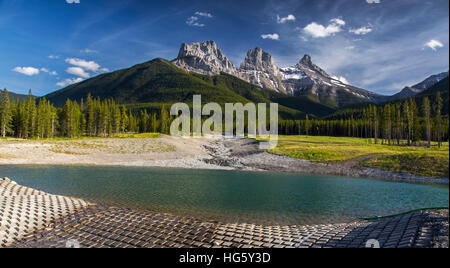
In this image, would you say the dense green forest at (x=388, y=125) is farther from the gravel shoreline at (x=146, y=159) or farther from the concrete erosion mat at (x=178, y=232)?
the concrete erosion mat at (x=178, y=232)

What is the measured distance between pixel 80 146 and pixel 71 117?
36.7 m

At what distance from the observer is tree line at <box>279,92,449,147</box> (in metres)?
61.8

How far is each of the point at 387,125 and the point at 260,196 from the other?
61.0 meters

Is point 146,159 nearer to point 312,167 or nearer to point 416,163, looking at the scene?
point 312,167

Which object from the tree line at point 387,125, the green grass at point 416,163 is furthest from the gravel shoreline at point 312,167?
the tree line at point 387,125

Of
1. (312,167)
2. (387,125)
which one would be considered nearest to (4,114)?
(312,167)

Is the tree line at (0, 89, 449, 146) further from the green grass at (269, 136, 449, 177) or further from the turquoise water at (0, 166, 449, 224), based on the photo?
the turquoise water at (0, 166, 449, 224)

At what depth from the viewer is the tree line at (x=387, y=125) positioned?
61781mm

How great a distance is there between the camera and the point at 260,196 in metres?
22.8

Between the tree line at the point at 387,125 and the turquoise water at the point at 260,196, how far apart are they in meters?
34.9
